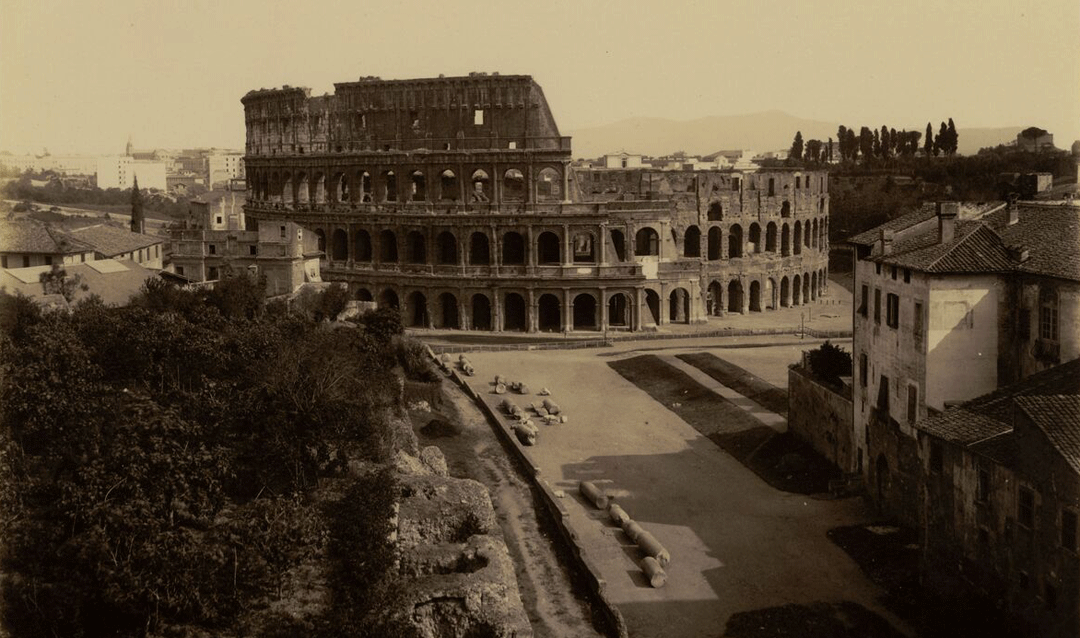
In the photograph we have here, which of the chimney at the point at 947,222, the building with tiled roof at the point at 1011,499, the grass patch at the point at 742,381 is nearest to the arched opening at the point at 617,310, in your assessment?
the grass patch at the point at 742,381

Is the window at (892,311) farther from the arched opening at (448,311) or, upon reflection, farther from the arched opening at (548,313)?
the arched opening at (448,311)

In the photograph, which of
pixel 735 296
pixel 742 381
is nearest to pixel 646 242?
pixel 735 296

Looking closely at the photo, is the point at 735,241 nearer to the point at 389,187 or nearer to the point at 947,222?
the point at 389,187

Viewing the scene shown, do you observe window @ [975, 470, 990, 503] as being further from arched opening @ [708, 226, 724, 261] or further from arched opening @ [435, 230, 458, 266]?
arched opening @ [708, 226, 724, 261]

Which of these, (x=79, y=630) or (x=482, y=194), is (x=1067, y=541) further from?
(x=482, y=194)

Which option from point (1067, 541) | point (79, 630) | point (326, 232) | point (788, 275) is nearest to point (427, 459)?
point (79, 630)
